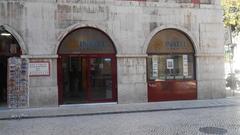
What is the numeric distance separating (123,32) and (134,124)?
6.11m

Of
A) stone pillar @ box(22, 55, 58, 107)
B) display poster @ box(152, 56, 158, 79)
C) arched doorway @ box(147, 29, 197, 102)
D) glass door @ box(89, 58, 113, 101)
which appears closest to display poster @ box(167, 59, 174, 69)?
arched doorway @ box(147, 29, 197, 102)

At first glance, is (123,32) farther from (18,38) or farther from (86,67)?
(18,38)

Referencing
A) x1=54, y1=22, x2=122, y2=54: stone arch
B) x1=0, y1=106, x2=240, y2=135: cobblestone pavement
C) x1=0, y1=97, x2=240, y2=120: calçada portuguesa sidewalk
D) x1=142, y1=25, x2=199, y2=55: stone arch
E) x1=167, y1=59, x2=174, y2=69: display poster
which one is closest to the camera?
x1=0, y1=106, x2=240, y2=135: cobblestone pavement

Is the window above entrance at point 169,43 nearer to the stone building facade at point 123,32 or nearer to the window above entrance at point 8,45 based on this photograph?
the stone building facade at point 123,32

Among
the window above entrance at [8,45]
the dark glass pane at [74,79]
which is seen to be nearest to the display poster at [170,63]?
the dark glass pane at [74,79]

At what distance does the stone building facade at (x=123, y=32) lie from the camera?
47.1ft

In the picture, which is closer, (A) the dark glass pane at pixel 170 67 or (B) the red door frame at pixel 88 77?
(B) the red door frame at pixel 88 77

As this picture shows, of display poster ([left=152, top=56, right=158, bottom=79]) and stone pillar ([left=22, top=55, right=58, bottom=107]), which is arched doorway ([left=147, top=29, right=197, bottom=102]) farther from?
stone pillar ([left=22, top=55, right=58, bottom=107])

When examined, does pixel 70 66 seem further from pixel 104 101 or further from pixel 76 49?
→ pixel 104 101

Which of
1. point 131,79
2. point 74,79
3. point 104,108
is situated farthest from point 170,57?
point 74,79

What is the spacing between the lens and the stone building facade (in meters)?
14.4

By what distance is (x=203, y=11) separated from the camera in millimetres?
16938

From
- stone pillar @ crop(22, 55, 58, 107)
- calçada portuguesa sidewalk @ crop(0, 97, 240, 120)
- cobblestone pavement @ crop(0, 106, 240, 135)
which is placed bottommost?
cobblestone pavement @ crop(0, 106, 240, 135)

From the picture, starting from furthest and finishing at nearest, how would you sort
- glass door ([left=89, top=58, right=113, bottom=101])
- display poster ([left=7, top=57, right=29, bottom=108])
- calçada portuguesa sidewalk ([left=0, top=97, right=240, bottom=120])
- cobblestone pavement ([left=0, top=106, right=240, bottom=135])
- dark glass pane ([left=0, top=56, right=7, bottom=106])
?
dark glass pane ([left=0, top=56, right=7, bottom=106]), glass door ([left=89, top=58, right=113, bottom=101]), display poster ([left=7, top=57, right=29, bottom=108]), calçada portuguesa sidewalk ([left=0, top=97, right=240, bottom=120]), cobblestone pavement ([left=0, top=106, right=240, bottom=135])
